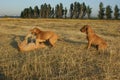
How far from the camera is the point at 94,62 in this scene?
34.0ft

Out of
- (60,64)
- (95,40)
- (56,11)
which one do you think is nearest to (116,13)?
(56,11)

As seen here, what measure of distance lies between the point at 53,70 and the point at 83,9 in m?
83.7

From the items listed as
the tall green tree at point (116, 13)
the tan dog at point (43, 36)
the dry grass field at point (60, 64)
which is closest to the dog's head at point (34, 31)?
the tan dog at point (43, 36)

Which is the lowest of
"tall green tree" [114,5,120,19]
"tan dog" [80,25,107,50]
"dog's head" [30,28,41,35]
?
"tall green tree" [114,5,120,19]

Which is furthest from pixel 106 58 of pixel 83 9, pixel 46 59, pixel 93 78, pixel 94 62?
pixel 83 9

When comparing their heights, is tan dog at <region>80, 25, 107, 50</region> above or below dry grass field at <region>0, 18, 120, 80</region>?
above

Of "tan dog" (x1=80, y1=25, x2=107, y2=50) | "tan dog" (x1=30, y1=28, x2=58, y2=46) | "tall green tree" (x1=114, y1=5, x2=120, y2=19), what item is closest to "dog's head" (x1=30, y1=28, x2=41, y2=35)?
"tan dog" (x1=30, y1=28, x2=58, y2=46)

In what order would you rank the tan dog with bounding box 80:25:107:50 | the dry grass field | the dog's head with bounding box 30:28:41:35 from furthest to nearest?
the dog's head with bounding box 30:28:41:35 → the tan dog with bounding box 80:25:107:50 → the dry grass field

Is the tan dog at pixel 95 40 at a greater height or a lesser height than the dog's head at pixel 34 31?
lesser

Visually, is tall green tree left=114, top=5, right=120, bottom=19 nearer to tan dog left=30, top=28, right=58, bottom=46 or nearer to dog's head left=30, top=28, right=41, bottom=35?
tan dog left=30, top=28, right=58, bottom=46

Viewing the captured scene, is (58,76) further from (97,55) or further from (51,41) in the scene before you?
(51,41)

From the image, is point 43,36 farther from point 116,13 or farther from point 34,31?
point 116,13

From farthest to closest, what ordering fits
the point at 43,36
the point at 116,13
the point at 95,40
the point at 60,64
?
1. the point at 116,13
2. the point at 43,36
3. the point at 95,40
4. the point at 60,64

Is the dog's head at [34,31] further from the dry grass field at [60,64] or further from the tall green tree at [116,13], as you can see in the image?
the tall green tree at [116,13]
